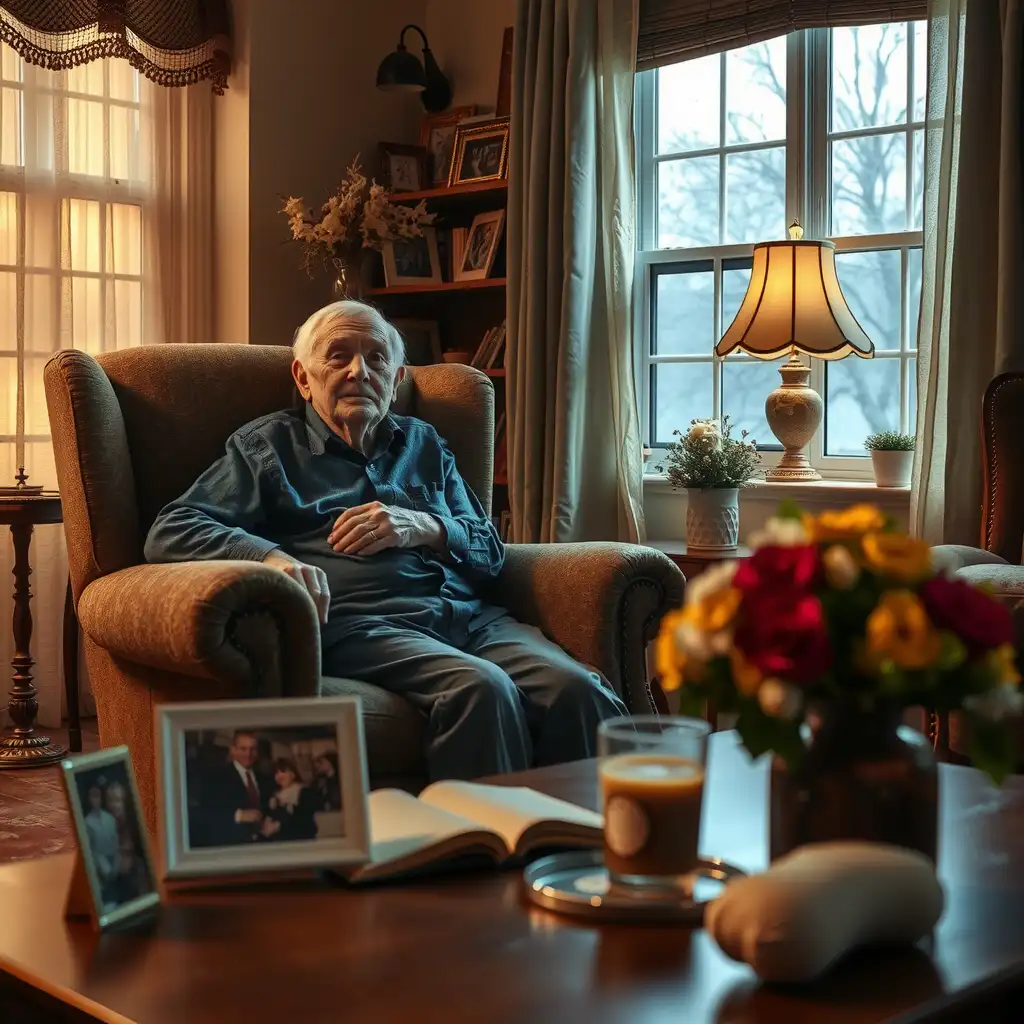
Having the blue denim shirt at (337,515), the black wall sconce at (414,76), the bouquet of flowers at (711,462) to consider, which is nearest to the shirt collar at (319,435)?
the blue denim shirt at (337,515)

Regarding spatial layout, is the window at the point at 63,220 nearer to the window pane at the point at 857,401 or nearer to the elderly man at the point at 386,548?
the elderly man at the point at 386,548

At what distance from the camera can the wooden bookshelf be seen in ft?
14.3

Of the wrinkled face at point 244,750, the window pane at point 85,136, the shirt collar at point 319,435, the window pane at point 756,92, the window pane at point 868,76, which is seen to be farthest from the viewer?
the window pane at point 85,136

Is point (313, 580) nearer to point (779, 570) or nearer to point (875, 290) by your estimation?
point (779, 570)

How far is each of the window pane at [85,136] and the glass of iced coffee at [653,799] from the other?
3460 mm

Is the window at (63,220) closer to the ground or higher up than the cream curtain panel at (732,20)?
closer to the ground

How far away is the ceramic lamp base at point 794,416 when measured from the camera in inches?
146

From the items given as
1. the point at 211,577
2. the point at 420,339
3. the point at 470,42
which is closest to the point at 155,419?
the point at 211,577

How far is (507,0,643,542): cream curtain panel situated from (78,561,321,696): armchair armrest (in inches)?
75.8

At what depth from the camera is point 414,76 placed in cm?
445

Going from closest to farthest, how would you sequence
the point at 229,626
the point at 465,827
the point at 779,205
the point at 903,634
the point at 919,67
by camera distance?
the point at 903,634 < the point at 465,827 < the point at 229,626 < the point at 919,67 < the point at 779,205

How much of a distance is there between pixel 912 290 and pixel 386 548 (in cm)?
192

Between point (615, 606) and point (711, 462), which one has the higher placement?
point (711, 462)

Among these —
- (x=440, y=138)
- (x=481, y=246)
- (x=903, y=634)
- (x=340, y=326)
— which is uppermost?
(x=440, y=138)
